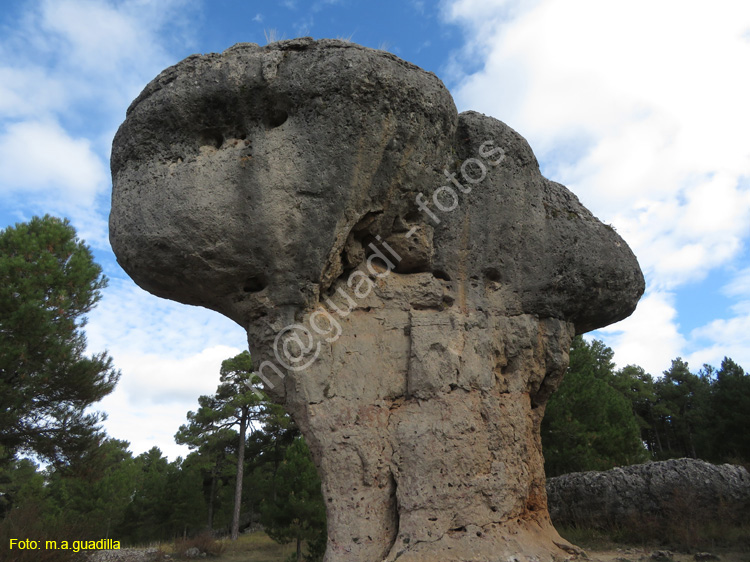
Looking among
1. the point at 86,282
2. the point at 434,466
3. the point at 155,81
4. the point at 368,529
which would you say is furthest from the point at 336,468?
the point at 86,282

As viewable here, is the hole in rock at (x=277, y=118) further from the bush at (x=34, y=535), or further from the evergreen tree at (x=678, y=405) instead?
the evergreen tree at (x=678, y=405)

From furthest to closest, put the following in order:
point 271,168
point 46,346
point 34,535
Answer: point 46,346 → point 34,535 → point 271,168

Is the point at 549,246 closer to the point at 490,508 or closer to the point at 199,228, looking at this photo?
the point at 490,508

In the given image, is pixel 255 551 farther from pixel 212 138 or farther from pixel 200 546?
pixel 212 138

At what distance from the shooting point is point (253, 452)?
21156 mm

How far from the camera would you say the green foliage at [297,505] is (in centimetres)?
1049

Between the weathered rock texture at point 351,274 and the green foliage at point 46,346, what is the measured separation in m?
6.59

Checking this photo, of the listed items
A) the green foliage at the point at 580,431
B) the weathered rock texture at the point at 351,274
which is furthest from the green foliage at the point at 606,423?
the weathered rock texture at the point at 351,274

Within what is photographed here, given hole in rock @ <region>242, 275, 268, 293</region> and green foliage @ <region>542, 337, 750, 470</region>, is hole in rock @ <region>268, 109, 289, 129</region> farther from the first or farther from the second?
green foliage @ <region>542, 337, 750, 470</region>

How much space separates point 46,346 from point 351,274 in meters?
7.99

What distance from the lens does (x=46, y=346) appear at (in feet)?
33.4

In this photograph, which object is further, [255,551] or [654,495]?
[255,551]

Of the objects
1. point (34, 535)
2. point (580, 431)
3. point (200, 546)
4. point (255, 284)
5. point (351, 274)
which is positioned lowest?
point (200, 546)

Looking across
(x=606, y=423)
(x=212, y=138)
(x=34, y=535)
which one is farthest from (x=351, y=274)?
(x=606, y=423)
